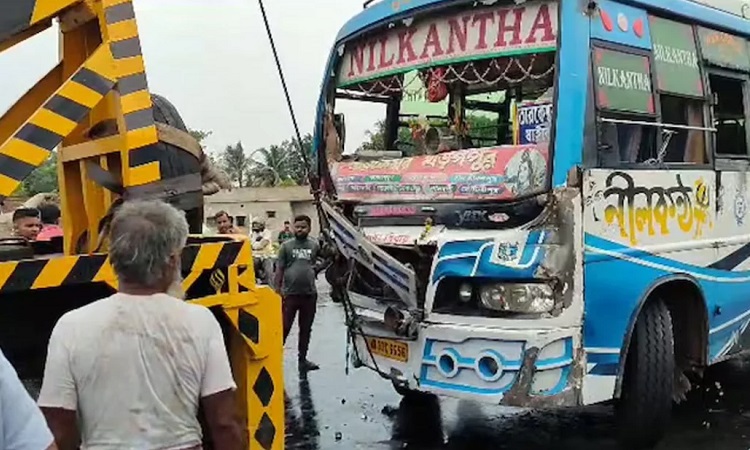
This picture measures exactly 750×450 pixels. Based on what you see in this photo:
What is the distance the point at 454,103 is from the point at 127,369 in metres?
4.36

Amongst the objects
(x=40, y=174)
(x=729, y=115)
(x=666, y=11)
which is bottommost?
(x=40, y=174)

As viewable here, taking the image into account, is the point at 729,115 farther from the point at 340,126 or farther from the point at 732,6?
the point at 340,126

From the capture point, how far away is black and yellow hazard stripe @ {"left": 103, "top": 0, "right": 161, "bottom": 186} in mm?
3625

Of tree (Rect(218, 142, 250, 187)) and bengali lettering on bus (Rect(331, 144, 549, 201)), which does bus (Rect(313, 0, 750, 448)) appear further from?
tree (Rect(218, 142, 250, 187))

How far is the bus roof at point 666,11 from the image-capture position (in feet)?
19.2

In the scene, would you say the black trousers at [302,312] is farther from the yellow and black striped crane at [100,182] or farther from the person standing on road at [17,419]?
the person standing on road at [17,419]

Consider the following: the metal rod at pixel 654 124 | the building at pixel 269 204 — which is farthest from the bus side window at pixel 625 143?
the building at pixel 269 204

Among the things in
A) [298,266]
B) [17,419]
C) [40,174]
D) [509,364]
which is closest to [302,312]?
[298,266]

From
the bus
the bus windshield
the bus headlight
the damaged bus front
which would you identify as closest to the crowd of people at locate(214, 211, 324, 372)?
the bus windshield

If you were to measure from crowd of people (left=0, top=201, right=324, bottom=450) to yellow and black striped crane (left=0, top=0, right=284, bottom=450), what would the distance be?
82 cm

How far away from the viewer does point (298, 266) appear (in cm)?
884

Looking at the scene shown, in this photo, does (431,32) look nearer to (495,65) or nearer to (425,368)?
(495,65)

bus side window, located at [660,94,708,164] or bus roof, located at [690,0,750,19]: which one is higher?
bus roof, located at [690,0,750,19]

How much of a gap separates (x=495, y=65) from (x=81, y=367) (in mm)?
3889
